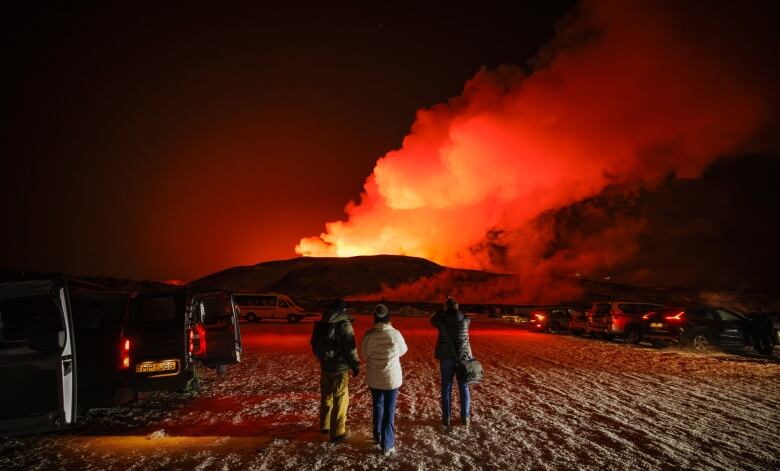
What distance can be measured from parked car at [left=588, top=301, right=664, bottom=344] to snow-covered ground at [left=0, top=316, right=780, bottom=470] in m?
7.36

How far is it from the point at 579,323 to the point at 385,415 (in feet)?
70.6

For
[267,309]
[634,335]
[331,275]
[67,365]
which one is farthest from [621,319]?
[331,275]

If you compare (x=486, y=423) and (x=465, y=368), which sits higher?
(x=465, y=368)

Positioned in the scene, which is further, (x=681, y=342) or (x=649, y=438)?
(x=681, y=342)

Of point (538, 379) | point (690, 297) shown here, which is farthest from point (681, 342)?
point (690, 297)

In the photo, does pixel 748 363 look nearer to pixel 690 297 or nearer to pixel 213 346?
pixel 213 346

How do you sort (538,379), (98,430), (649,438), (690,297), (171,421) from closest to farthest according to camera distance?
(649,438) → (98,430) → (171,421) → (538,379) → (690,297)

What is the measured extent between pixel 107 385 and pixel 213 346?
3120mm

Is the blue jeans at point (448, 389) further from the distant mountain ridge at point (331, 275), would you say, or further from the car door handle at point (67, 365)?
the distant mountain ridge at point (331, 275)

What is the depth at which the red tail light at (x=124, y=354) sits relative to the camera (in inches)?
301

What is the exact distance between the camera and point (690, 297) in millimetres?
143250

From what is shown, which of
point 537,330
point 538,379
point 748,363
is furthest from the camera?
point 537,330

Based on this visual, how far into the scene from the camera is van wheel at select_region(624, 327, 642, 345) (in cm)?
1951

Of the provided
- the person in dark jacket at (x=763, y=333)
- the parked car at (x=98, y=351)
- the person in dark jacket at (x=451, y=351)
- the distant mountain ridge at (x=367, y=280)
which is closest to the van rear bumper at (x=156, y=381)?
the parked car at (x=98, y=351)
